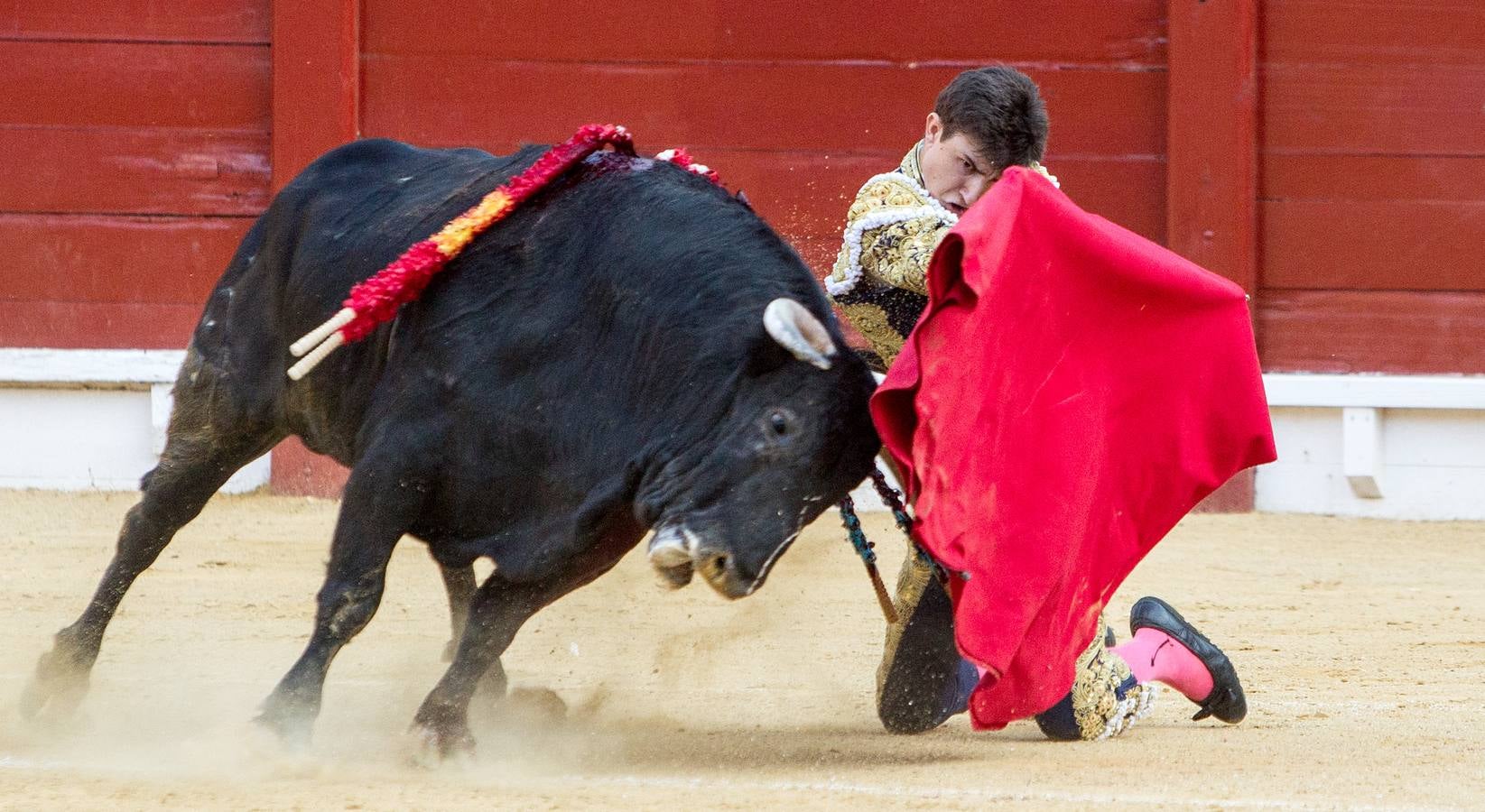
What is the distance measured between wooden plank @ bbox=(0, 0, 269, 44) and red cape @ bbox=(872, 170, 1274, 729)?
378cm

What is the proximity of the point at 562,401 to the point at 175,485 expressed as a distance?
976mm

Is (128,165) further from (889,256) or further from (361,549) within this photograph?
(889,256)

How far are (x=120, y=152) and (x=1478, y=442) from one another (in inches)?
168

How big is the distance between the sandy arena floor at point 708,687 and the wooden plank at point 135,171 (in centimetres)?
95

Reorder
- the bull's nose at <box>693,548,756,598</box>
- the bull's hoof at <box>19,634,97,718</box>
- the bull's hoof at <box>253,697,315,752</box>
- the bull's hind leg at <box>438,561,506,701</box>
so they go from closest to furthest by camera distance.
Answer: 1. the bull's nose at <box>693,548,756,598</box>
2. the bull's hoof at <box>253,697,315,752</box>
3. the bull's hoof at <box>19,634,97,718</box>
4. the bull's hind leg at <box>438,561,506,701</box>

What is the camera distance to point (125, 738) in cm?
295

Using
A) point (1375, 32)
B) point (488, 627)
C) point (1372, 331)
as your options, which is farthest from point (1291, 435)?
point (488, 627)

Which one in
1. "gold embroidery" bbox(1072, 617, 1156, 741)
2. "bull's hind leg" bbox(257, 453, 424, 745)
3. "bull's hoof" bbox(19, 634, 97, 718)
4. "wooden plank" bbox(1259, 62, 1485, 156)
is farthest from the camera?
"wooden plank" bbox(1259, 62, 1485, 156)

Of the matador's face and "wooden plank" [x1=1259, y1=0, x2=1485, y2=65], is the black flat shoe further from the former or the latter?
"wooden plank" [x1=1259, y1=0, x2=1485, y2=65]

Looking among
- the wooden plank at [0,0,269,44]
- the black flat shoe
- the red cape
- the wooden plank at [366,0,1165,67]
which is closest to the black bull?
the red cape

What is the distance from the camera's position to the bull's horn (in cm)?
248

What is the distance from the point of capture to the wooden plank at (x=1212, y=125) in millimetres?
5727

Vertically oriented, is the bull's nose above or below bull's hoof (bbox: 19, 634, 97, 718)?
above

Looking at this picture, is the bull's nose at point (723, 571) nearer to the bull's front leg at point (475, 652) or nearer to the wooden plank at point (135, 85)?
the bull's front leg at point (475, 652)
